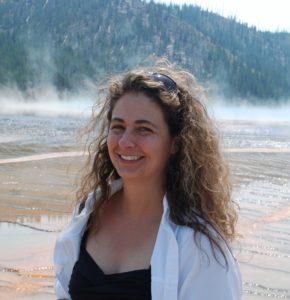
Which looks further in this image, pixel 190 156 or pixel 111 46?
pixel 111 46

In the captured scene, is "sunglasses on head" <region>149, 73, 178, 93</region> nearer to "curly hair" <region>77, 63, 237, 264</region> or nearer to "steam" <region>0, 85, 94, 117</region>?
"curly hair" <region>77, 63, 237, 264</region>

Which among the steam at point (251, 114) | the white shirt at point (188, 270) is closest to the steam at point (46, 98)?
the steam at point (251, 114)

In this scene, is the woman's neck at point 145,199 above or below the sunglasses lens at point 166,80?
below

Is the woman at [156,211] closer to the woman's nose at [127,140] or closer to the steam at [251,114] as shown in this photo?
the woman's nose at [127,140]

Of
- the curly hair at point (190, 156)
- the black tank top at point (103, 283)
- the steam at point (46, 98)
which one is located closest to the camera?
the black tank top at point (103, 283)

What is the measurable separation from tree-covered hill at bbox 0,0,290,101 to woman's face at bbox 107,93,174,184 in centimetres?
7483

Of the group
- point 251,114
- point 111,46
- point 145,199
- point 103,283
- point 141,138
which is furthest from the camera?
point 111,46

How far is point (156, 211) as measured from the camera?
98.4 inches

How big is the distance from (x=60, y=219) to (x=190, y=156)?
20.1ft

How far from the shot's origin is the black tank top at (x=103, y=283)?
2201mm

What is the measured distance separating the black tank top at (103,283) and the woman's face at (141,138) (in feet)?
1.38

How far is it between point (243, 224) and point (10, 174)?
5.87 meters

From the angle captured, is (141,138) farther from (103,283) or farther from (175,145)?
(103,283)

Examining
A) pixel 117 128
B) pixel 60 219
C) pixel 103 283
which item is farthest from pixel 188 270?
pixel 60 219
